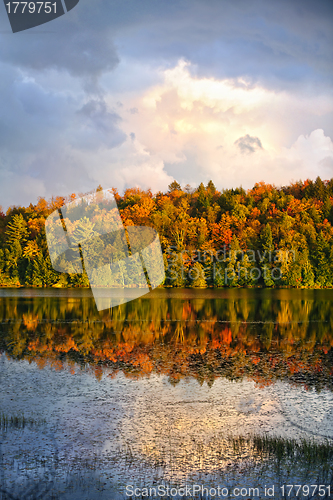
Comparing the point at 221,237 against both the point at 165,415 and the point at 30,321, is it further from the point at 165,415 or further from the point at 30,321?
the point at 165,415

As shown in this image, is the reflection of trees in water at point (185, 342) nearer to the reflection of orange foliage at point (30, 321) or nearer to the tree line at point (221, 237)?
the reflection of orange foliage at point (30, 321)

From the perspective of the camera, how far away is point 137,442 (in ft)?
22.0

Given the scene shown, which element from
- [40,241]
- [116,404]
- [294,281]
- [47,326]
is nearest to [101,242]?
[40,241]

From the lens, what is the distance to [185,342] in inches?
592

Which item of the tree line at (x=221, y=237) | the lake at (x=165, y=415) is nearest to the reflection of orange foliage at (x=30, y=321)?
the lake at (x=165, y=415)

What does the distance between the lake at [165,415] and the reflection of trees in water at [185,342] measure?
68 millimetres

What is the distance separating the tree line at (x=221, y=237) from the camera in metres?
62.8

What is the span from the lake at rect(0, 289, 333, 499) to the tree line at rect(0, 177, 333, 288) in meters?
47.5

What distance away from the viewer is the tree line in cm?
6284

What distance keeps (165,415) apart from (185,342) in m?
7.12

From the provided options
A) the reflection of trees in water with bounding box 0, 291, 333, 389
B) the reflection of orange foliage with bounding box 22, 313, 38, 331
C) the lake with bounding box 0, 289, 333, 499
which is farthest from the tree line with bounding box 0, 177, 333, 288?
the lake with bounding box 0, 289, 333, 499

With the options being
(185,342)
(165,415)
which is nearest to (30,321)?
(185,342)

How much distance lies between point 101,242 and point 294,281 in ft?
87.2

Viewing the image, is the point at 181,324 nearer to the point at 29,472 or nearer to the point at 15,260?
the point at 29,472
